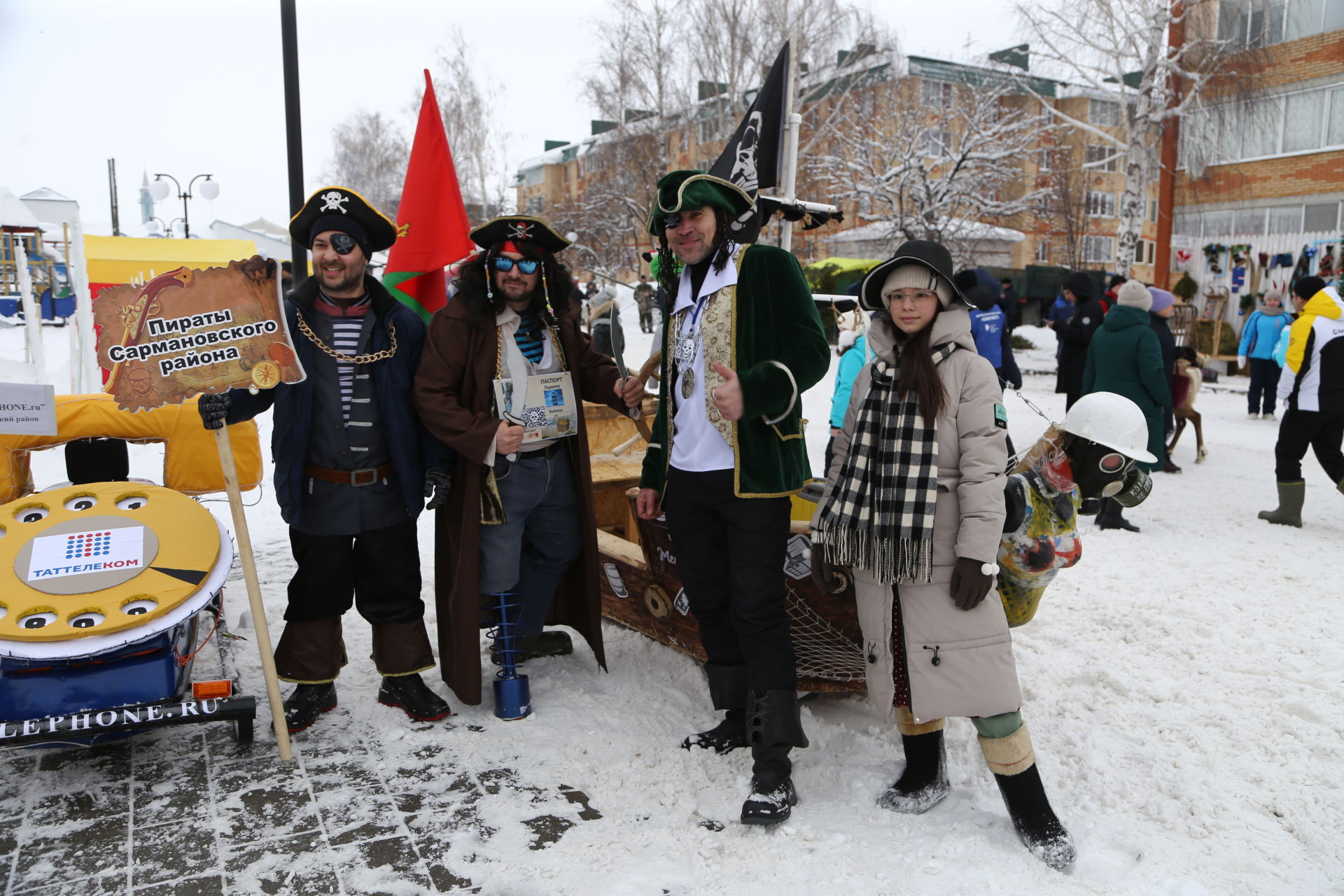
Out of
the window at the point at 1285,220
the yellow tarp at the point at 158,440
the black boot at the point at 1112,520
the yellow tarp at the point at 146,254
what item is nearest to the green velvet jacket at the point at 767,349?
the yellow tarp at the point at 158,440

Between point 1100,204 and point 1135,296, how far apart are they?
28003mm

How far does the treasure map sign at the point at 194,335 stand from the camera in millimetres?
3143

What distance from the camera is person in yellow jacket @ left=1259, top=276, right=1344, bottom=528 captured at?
6.71m

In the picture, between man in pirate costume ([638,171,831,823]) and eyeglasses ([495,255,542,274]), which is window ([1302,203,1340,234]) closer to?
man in pirate costume ([638,171,831,823])

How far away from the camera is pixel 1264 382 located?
1251 centimetres

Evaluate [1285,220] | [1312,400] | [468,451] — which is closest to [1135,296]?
[1312,400]

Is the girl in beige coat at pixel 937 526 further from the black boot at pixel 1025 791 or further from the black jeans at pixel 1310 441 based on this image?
the black jeans at pixel 1310 441

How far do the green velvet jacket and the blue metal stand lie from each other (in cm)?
135

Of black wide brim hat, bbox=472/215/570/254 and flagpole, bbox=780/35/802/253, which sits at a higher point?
flagpole, bbox=780/35/802/253

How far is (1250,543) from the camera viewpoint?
668 cm

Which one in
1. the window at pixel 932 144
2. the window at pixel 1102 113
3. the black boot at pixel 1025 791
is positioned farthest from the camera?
the window at pixel 1102 113

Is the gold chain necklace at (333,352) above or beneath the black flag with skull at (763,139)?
beneath

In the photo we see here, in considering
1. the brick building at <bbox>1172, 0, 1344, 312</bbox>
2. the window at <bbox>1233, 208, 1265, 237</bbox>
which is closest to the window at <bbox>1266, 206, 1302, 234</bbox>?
the brick building at <bbox>1172, 0, 1344, 312</bbox>

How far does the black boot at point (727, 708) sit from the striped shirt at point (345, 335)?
5.66 feet
